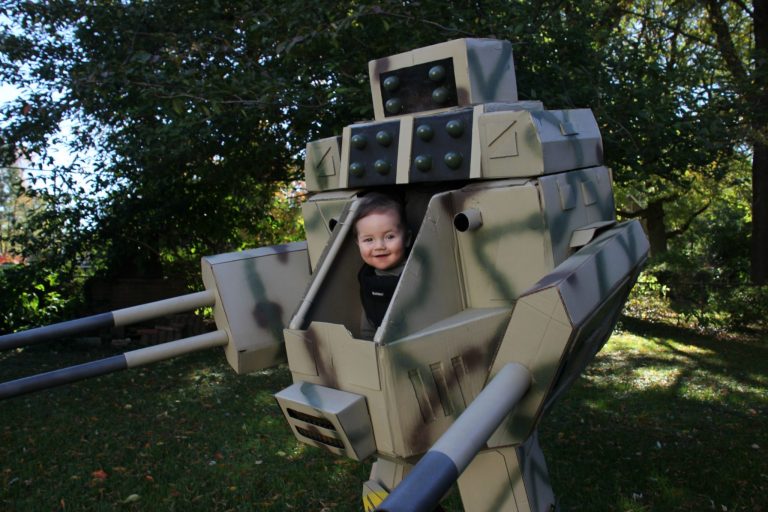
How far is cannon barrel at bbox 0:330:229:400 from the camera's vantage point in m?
2.30

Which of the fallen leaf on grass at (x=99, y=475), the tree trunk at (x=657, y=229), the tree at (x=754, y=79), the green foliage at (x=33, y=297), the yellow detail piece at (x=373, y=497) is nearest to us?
the yellow detail piece at (x=373, y=497)

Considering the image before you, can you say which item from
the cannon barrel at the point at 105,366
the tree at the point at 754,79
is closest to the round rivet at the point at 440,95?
the cannon barrel at the point at 105,366

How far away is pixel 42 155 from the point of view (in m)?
7.30

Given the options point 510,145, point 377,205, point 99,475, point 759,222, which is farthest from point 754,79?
point 99,475

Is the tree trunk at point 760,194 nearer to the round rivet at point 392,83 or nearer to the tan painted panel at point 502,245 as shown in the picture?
the round rivet at point 392,83

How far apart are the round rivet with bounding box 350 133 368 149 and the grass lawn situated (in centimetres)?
207

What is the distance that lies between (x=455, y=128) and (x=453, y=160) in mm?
124

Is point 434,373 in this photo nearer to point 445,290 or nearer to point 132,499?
point 445,290

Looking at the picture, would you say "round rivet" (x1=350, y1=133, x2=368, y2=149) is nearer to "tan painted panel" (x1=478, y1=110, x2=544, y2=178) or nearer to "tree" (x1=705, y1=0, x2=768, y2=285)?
"tan painted panel" (x1=478, y1=110, x2=544, y2=178)

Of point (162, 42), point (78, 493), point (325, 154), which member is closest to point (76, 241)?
point (162, 42)

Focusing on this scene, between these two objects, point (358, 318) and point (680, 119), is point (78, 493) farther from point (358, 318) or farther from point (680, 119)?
point (680, 119)

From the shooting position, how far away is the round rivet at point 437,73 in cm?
Answer: 274

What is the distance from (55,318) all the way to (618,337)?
679cm

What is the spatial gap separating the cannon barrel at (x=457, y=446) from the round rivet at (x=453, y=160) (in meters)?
0.76
